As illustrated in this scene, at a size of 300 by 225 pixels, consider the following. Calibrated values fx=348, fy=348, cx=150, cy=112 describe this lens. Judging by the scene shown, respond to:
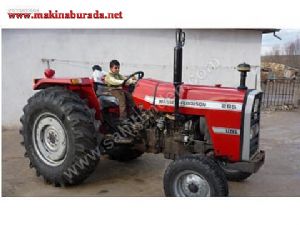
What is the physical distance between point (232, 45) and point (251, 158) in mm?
5992

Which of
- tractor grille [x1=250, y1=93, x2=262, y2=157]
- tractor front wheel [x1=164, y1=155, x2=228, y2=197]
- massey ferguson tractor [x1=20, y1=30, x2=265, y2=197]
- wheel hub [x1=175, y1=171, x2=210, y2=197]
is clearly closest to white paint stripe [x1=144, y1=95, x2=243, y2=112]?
massey ferguson tractor [x1=20, y1=30, x2=265, y2=197]

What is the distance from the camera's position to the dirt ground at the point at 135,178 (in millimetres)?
4180

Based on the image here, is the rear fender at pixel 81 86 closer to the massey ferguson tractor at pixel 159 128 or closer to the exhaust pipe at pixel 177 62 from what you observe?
the massey ferguson tractor at pixel 159 128

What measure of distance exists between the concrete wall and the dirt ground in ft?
5.86

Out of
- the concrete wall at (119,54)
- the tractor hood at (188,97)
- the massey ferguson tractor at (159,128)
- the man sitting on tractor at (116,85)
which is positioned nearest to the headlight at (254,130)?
the massey ferguson tractor at (159,128)

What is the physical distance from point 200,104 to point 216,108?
0.62 feet

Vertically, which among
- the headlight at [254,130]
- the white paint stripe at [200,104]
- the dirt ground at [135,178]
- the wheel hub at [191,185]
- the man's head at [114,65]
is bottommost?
the dirt ground at [135,178]

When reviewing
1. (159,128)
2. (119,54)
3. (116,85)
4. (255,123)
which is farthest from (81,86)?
(119,54)

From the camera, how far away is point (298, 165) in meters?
5.37

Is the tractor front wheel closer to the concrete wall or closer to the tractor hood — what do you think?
the tractor hood

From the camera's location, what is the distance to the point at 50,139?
4.42 metres

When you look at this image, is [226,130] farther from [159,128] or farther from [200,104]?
[159,128]

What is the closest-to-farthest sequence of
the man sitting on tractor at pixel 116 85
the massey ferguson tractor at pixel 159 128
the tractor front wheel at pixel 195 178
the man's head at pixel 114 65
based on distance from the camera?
the tractor front wheel at pixel 195 178 < the massey ferguson tractor at pixel 159 128 < the man sitting on tractor at pixel 116 85 < the man's head at pixel 114 65

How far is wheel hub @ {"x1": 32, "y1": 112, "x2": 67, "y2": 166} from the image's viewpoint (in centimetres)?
430
